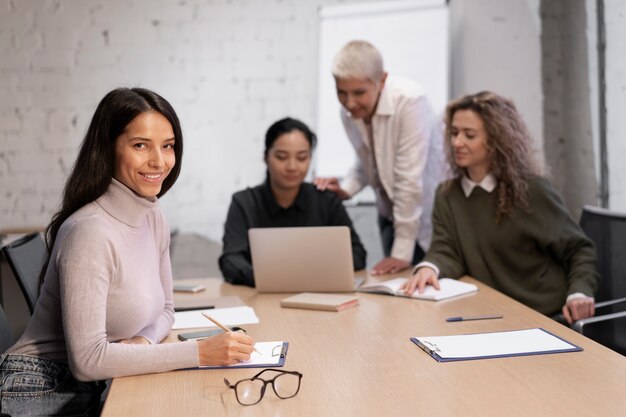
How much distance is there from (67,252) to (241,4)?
2.63m

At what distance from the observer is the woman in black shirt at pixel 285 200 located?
249cm

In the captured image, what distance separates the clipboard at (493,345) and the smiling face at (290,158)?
3.76 feet

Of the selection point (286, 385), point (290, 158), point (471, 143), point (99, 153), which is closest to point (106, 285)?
point (99, 153)

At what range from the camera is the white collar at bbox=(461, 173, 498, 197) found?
2311mm

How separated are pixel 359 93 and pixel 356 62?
0.41 feet

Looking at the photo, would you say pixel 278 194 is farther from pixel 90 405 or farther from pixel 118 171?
→ pixel 90 405

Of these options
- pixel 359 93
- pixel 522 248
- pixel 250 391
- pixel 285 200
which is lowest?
pixel 250 391

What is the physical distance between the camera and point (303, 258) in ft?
6.68

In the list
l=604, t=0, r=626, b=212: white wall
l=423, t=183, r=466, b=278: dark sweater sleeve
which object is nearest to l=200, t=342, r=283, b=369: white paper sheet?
l=423, t=183, r=466, b=278: dark sweater sleeve

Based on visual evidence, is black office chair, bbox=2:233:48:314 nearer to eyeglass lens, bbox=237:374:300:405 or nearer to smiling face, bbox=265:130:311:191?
eyeglass lens, bbox=237:374:300:405

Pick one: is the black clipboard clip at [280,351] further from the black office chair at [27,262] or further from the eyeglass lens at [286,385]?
the black office chair at [27,262]

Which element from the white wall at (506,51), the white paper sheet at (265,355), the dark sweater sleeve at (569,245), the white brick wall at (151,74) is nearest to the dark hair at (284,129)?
the dark sweater sleeve at (569,245)

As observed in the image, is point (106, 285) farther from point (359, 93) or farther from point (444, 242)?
point (359, 93)

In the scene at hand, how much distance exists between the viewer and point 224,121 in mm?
3660
